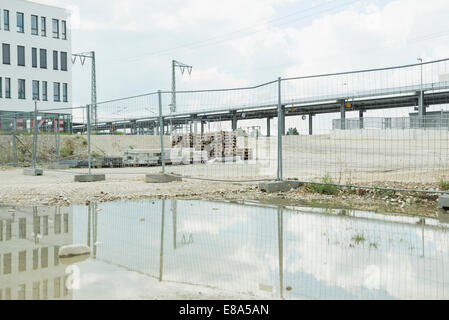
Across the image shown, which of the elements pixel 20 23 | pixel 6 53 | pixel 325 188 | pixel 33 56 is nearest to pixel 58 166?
pixel 325 188

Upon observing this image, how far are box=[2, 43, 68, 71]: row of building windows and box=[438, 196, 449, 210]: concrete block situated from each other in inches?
1949

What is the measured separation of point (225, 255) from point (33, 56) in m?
Result: 51.4

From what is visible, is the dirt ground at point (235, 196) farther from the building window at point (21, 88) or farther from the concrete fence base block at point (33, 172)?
the building window at point (21, 88)

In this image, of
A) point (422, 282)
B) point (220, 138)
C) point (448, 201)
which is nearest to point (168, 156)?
point (220, 138)

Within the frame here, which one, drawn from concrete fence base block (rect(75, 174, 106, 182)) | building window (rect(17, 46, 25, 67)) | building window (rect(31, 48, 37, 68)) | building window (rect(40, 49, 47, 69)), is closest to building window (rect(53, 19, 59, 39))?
building window (rect(40, 49, 47, 69))

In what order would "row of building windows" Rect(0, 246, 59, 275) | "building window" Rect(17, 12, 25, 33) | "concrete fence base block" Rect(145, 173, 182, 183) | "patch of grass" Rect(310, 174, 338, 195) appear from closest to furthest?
"row of building windows" Rect(0, 246, 59, 275) → "patch of grass" Rect(310, 174, 338, 195) → "concrete fence base block" Rect(145, 173, 182, 183) → "building window" Rect(17, 12, 25, 33)

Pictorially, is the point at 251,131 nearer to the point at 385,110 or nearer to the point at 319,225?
the point at 385,110

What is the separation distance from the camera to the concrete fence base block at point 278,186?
30.1 ft

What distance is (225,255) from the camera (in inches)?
164

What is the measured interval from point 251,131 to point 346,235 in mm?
5944

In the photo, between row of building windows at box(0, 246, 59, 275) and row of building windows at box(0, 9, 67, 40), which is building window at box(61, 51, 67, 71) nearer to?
row of building windows at box(0, 9, 67, 40)

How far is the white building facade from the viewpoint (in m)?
46.0

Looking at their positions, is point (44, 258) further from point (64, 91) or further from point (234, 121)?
point (64, 91)

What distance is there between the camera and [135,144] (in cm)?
1669
